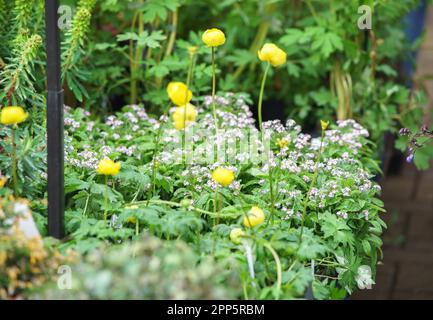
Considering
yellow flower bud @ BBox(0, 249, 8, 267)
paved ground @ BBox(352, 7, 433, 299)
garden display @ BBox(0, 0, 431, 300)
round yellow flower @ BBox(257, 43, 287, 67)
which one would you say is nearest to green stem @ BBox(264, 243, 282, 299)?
garden display @ BBox(0, 0, 431, 300)

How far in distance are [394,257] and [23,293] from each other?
7.13 feet

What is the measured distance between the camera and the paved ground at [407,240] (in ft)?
10.3

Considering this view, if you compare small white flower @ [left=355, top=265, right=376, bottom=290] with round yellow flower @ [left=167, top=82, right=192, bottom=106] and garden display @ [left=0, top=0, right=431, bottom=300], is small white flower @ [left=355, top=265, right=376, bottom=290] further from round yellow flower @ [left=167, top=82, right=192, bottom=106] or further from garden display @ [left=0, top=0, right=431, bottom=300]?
round yellow flower @ [left=167, top=82, right=192, bottom=106]

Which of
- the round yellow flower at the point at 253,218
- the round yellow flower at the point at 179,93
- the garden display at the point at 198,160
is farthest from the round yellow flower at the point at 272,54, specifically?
the round yellow flower at the point at 253,218

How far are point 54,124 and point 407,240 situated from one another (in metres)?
2.27

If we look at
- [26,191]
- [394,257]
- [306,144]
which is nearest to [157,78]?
[306,144]

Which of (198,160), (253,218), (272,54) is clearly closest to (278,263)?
(253,218)

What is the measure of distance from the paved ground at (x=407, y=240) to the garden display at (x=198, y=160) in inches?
Answer: 23.2

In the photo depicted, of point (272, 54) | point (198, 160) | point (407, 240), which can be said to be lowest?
point (407, 240)

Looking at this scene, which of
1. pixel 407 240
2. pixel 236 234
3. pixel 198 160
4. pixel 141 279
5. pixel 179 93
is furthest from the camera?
pixel 407 240

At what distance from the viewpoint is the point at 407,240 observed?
11.5 feet

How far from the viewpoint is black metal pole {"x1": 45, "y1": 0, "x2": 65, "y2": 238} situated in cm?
164

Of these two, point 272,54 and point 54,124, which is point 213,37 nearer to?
point 272,54
